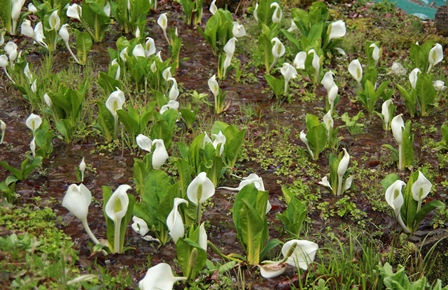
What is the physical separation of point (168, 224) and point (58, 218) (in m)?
0.73

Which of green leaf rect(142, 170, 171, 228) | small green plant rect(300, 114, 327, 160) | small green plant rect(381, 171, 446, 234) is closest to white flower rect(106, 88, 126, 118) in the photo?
green leaf rect(142, 170, 171, 228)

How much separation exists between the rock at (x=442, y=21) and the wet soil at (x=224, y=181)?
0.72 meters

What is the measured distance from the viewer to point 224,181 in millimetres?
4109

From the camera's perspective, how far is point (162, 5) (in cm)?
679

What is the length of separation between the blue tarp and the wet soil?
4.59ft

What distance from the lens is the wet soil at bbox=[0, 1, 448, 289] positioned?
3385 mm

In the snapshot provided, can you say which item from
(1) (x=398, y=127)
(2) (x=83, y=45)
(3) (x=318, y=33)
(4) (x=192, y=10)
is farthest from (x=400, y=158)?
(4) (x=192, y=10)

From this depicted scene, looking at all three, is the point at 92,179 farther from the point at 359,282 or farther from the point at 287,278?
the point at 359,282

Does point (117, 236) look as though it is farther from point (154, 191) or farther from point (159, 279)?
point (159, 279)

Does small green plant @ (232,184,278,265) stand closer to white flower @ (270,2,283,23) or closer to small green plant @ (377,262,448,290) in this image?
small green plant @ (377,262,448,290)

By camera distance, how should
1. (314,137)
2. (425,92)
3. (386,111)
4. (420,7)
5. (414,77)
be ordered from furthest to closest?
(420,7)
(414,77)
(425,92)
(386,111)
(314,137)

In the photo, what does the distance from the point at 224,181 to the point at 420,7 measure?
169 inches

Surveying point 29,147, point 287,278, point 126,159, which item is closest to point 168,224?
point 287,278

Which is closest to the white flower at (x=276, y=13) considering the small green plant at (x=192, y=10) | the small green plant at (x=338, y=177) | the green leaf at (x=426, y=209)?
the small green plant at (x=192, y=10)
